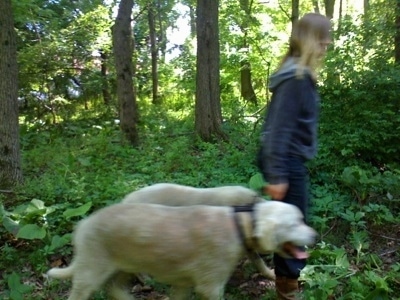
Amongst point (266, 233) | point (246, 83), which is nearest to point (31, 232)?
point (266, 233)

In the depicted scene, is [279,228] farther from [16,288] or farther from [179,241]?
[16,288]

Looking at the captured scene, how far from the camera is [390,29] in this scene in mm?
7336

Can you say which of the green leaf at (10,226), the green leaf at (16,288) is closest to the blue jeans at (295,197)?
the green leaf at (16,288)

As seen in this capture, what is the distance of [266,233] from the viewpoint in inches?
99.3

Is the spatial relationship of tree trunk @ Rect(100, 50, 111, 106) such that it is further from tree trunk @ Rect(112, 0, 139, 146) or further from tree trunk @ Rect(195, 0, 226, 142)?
tree trunk @ Rect(195, 0, 226, 142)

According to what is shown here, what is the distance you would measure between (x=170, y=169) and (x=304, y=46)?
479 cm

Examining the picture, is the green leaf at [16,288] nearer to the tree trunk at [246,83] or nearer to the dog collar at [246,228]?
the dog collar at [246,228]

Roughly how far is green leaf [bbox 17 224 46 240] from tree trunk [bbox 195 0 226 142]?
5.33 m

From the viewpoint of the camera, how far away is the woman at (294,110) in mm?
2594

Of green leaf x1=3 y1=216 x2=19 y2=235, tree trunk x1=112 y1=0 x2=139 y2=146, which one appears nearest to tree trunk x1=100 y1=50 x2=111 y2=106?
tree trunk x1=112 y1=0 x2=139 y2=146

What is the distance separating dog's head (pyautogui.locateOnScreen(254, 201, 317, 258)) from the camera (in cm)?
253

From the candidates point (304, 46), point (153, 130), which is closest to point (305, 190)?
point (304, 46)

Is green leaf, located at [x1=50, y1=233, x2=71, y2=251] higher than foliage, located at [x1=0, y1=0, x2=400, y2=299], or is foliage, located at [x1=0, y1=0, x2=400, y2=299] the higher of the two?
foliage, located at [x1=0, y1=0, x2=400, y2=299]

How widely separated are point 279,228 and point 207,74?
278 inches
